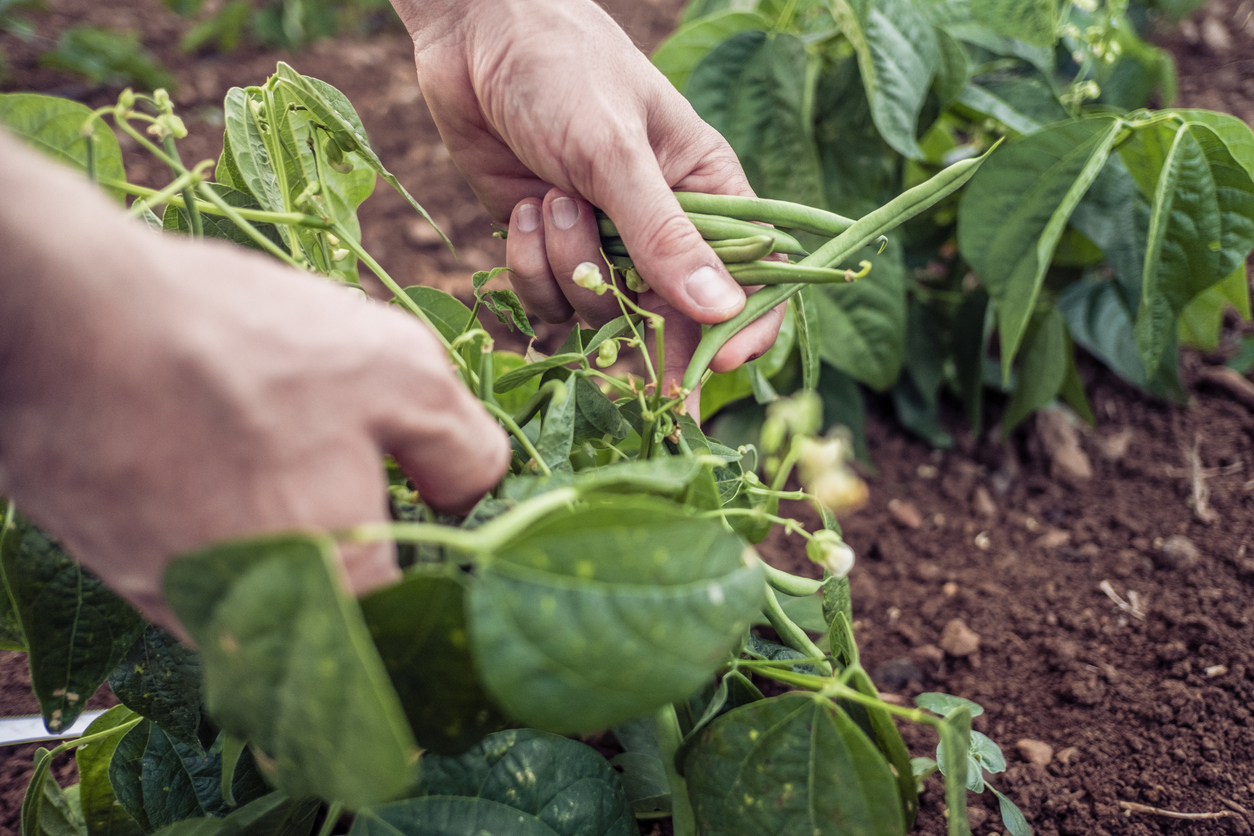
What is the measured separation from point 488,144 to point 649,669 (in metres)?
0.88

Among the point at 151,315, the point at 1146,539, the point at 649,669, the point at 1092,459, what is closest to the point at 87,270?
the point at 151,315

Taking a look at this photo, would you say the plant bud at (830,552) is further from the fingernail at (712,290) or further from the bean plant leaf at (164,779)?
the bean plant leaf at (164,779)

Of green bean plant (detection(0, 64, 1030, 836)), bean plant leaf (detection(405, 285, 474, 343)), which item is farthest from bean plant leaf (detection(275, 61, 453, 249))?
bean plant leaf (detection(405, 285, 474, 343))

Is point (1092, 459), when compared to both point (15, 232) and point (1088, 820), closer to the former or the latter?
point (1088, 820)

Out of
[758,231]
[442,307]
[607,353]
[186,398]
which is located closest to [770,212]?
[758,231]

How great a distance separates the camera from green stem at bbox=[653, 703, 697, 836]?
2.29 ft

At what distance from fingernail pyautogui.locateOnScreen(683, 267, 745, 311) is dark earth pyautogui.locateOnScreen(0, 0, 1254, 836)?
0.61 meters

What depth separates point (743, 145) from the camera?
4.27 ft

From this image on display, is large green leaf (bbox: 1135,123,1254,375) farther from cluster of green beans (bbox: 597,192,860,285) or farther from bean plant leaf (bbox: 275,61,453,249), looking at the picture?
bean plant leaf (bbox: 275,61,453,249)

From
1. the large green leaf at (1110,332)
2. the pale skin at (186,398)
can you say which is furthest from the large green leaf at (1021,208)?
the pale skin at (186,398)

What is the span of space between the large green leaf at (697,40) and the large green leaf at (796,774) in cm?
104

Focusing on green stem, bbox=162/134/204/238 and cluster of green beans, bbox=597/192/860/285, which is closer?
green stem, bbox=162/134/204/238

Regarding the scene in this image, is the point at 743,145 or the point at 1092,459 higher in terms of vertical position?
the point at 743,145

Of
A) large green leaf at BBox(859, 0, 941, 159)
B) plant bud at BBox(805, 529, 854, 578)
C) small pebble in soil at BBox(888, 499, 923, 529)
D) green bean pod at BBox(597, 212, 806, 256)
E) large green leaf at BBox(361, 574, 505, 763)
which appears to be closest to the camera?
large green leaf at BBox(361, 574, 505, 763)
